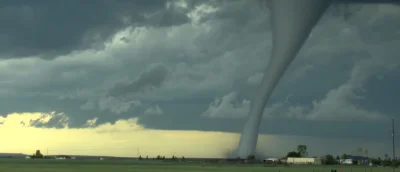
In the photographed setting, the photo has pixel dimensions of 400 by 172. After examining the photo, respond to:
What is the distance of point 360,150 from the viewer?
4872 inches

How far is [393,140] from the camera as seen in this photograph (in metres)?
123

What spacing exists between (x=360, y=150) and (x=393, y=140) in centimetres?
693
